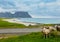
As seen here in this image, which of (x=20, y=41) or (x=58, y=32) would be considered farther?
(x=58, y=32)

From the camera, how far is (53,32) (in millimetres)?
22344

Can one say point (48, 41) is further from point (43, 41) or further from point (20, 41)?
point (20, 41)

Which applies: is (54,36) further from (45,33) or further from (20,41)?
(20,41)

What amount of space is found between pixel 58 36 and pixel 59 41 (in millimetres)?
2834

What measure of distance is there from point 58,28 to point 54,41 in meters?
5.04

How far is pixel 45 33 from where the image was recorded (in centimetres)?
2130

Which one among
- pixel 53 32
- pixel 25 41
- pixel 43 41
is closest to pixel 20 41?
pixel 25 41

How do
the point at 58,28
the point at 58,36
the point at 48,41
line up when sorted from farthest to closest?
the point at 58,28 < the point at 58,36 < the point at 48,41

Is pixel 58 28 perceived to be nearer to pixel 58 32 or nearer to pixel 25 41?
pixel 58 32

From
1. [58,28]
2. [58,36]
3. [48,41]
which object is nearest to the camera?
[48,41]

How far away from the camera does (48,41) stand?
59.3ft

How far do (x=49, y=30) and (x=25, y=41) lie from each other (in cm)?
420

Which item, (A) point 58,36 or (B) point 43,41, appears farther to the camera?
(A) point 58,36

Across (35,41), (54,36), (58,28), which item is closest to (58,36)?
(54,36)
